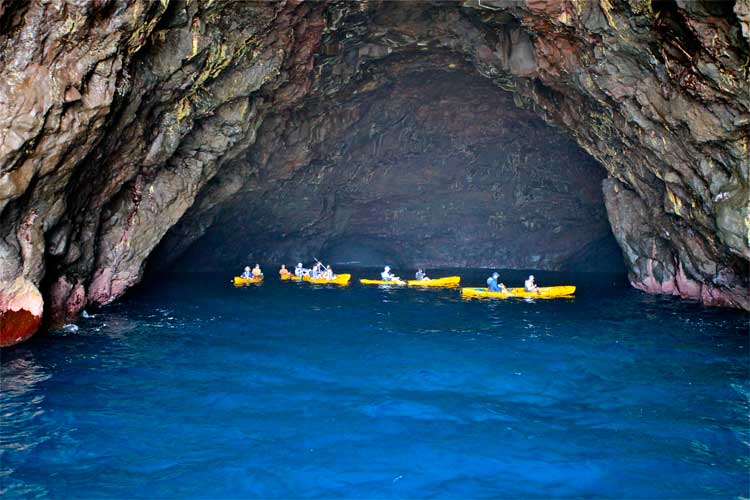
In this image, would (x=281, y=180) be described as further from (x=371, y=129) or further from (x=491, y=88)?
(x=491, y=88)

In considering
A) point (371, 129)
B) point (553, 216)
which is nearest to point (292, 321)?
point (371, 129)

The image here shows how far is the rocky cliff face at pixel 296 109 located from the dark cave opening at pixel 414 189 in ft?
1.02

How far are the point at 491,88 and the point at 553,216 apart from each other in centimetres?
1125

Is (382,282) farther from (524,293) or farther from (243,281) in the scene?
(524,293)

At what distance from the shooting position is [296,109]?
2614 cm

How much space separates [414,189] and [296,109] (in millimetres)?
12823

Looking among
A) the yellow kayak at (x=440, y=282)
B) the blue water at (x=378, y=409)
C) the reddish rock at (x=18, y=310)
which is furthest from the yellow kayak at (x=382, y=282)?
the reddish rock at (x=18, y=310)

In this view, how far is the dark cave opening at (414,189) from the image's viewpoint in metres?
29.2

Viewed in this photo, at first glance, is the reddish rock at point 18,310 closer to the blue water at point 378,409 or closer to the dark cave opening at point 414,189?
the blue water at point 378,409

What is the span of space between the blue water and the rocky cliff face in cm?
297

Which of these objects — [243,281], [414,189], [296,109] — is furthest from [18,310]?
[414,189]

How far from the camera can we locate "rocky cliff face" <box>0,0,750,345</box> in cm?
1313

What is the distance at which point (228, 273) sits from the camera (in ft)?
120

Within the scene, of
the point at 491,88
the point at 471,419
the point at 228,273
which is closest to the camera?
the point at 471,419
